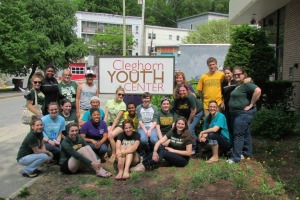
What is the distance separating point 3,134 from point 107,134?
462cm

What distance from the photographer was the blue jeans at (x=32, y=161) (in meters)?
5.69

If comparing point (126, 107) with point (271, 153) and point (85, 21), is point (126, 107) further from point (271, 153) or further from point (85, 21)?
point (85, 21)

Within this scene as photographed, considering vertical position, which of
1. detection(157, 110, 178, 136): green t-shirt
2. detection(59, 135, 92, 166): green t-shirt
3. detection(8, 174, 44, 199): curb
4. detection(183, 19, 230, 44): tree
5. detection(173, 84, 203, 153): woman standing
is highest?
detection(183, 19, 230, 44): tree

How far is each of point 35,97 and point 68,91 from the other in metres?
0.68

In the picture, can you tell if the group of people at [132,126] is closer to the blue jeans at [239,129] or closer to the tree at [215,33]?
the blue jeans at [239,129]

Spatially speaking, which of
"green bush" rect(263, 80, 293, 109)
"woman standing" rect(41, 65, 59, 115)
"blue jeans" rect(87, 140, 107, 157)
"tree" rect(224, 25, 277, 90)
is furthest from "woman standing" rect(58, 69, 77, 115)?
"green bush" rect(263, 80, 293, 109)

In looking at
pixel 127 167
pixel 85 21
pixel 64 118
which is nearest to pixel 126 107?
pixel 64 118

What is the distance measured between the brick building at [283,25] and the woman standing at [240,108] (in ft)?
21.1

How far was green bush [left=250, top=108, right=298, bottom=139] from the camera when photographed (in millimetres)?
7691

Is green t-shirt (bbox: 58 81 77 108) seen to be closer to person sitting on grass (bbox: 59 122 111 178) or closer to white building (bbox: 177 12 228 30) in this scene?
person sitting on grass (bbox: 59 122 111 178)

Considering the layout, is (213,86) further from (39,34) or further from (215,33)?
(215,33)

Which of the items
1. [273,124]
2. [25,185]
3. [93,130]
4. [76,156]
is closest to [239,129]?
[273,124]

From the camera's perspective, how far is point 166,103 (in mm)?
6457

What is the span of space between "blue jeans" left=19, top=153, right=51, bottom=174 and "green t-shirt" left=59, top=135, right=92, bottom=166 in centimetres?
29
